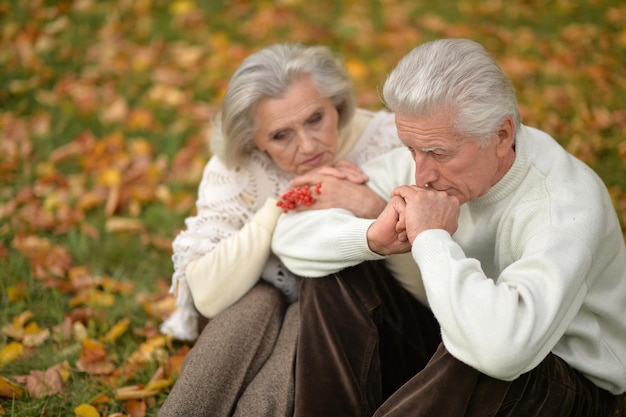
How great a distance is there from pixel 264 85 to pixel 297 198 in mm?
552

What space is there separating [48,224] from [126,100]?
1.58 m

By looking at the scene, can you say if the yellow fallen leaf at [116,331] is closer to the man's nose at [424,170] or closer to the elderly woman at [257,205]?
the elderly woman at [257,205]

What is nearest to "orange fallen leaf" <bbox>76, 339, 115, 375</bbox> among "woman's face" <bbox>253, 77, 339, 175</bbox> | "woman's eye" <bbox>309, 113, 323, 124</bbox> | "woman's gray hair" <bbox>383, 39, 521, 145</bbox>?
"woman's face" <bbox>253, 77, 339, 175</bbox>

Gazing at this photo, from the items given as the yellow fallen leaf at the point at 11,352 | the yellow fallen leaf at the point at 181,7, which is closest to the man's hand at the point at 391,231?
the yellow fallen leaf at the point at 11,352

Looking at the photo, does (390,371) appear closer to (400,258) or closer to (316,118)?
(400,258)

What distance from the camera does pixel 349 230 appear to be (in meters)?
2.67

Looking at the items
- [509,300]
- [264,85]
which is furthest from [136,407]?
[509,300]

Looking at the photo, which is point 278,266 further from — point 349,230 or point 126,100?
point 126,100

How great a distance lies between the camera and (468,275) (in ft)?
7.21

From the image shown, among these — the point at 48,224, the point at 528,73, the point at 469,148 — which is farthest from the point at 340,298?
the point at 528,73

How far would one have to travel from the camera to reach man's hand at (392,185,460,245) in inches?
93.7

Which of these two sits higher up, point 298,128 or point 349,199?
point 298,128

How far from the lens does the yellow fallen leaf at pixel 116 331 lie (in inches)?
138

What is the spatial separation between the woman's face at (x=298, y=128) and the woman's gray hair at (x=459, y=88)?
776mm
